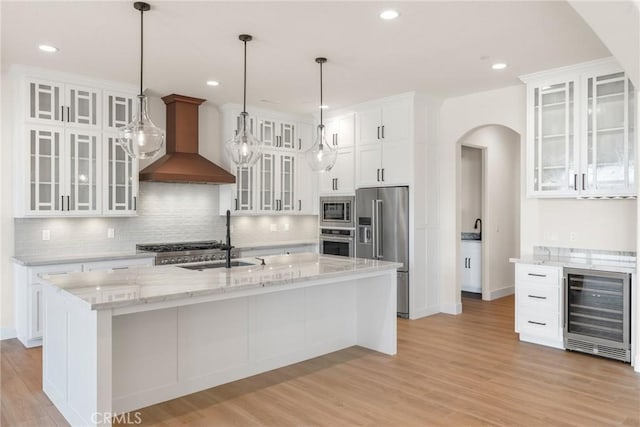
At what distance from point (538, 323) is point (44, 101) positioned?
5.70m

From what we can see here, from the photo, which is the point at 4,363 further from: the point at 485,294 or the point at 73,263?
the point at 485,294

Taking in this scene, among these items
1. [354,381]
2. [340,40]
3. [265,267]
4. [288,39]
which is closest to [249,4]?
[288,39]

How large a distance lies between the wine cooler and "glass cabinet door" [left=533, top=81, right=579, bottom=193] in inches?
37.3

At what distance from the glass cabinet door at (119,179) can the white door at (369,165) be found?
3.01 m

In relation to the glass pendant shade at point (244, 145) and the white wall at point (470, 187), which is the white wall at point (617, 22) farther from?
the white wall at point (470, 187)

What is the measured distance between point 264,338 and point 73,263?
7.76ft

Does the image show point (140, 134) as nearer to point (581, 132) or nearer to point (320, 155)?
point (320, 155)

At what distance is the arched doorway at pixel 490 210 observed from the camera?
7188 millimetres

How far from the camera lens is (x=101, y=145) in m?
5.27

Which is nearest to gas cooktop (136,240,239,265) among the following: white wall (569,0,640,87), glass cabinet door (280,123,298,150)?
glass cabinet door (280,123,298,150)

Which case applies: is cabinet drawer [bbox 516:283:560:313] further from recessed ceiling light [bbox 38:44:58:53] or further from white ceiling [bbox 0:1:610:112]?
recessed ceiling light [bbox 38:44:58:53]

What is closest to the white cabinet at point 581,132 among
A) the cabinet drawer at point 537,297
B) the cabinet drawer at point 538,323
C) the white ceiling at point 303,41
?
the white ceiling at point 303,41

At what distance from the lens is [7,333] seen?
16.0 feet

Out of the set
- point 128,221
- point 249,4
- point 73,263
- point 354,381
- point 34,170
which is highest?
point 249,4
